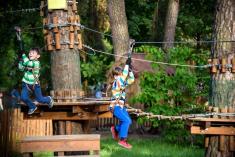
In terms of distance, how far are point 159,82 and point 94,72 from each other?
451 cm

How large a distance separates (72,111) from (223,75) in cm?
262

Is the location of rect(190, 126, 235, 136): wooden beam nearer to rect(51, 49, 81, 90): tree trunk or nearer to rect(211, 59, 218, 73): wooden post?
rect(211, 59, 218, 73): wooden post

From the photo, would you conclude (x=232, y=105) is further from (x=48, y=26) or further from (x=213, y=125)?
(x=48, y=26)

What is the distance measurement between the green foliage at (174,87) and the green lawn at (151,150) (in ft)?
1.97

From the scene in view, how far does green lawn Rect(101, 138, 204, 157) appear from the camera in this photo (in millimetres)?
13711

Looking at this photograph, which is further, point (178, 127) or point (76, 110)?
point (178, 127)

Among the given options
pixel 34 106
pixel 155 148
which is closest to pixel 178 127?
pixel 155 148

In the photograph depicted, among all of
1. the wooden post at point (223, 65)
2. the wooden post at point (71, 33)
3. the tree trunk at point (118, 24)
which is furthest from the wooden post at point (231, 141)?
the tree trunk at point (118, 24)

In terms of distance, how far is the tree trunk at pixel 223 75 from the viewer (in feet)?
29.5

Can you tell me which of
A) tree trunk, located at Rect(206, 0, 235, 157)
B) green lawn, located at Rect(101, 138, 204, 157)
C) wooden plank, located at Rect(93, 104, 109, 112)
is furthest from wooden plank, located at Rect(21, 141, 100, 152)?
green lawn, located at Rect(101, 138, 204, 157)

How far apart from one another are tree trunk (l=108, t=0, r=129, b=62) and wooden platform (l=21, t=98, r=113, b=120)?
8.30 m

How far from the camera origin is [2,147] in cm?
1059

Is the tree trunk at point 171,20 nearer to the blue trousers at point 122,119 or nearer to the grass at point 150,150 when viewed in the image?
the grass at point 150,150

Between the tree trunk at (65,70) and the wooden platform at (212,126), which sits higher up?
the tree trunk at (65,70)
